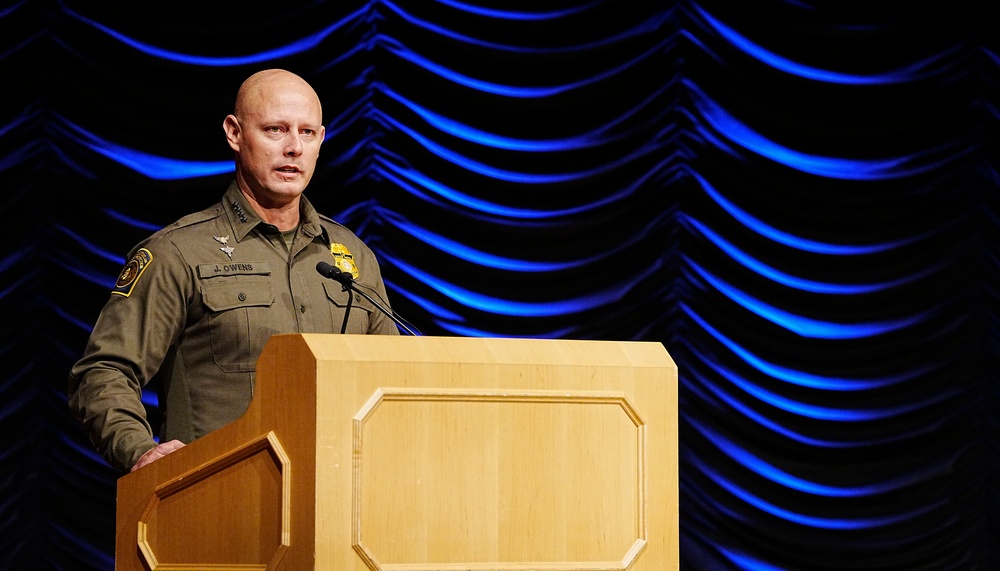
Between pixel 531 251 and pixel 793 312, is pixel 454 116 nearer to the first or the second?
pixel 531 251

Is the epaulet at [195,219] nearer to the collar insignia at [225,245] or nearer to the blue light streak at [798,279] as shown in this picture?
the collar insignia at [225,245]

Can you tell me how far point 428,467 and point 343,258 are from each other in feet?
3.16

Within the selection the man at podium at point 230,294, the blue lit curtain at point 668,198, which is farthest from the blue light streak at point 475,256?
the man at podium at point 230,294

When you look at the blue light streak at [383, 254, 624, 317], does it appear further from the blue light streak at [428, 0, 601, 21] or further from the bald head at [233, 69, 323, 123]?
the bald head at [233, 69, 323, 123]

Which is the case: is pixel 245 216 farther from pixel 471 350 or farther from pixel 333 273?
pixel 471 350

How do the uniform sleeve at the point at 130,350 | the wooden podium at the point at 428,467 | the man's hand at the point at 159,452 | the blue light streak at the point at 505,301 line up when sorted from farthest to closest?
the blue light streak at the point at 505,301 → the uniform sleeve at the point at 130,350 → the man's hand at the point at 159,452 → the wooden podium at the point at 428,467

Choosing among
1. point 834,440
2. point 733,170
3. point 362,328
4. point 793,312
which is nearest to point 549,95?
point 733,170

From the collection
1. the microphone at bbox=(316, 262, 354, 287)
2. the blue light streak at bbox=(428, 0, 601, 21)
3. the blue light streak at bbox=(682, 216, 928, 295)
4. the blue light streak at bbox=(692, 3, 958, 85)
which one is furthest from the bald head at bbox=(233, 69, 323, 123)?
the blue light streak at bbox=(692, 3, 958, 85)

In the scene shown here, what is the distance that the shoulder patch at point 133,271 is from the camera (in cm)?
235

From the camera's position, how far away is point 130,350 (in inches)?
89.5

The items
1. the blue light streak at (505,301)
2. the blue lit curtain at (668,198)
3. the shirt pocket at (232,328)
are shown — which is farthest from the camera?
the blue light streak at (505,301)

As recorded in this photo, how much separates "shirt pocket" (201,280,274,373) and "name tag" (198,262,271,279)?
0.02 metres

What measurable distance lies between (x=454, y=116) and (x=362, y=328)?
1.92m

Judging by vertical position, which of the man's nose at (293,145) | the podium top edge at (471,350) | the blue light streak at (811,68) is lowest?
the podium top edge at (471,350)
